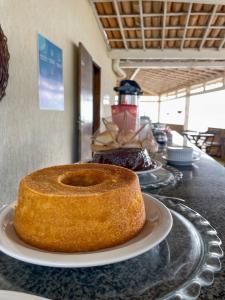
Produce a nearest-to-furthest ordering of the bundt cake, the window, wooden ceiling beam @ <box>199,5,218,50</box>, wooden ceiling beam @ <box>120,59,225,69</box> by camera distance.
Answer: the bundt cake < wooden ceiling beam @ <box>199,5,218,50</box> < wooden ceiling beam @ <box>120,59,225,69</box> < the window

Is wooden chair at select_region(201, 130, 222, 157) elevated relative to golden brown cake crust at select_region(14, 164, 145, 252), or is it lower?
lower

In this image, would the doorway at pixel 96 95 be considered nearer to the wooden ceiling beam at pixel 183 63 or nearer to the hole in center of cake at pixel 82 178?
the wooden ceiling beam at pixel 183 63

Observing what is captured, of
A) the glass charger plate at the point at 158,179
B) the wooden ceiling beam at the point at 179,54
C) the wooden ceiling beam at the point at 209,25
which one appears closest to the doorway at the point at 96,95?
the wooden ceiling beam at the point at 179,54

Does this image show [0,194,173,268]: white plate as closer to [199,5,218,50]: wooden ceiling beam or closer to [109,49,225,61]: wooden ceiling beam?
[199,5,218,50]: wooden ceiling beam

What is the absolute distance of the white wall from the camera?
1.69m

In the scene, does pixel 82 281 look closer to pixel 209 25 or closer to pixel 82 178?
pixel 82 178

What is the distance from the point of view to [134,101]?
69.7 inches

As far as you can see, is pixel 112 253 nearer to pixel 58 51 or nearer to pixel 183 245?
pixel 183 245

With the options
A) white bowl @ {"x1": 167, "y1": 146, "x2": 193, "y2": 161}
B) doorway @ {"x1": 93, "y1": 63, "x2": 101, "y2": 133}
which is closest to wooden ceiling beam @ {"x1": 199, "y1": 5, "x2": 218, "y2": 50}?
doorway @ {"x1": 93, "y1": 63, "x2": 101, "y2": 133}

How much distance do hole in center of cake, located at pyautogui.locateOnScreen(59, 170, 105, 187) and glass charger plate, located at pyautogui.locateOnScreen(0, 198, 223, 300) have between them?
147 millimetres

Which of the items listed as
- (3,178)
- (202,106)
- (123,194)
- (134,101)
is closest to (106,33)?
(134,101)

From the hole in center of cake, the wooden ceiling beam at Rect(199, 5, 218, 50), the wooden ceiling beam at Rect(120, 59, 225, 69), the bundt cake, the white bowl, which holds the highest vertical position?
the wooden ceiling beam at Rect(199, 5, 218, 50)

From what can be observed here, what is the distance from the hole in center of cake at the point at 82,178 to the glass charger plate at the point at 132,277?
15cm

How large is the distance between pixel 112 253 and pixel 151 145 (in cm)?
73
